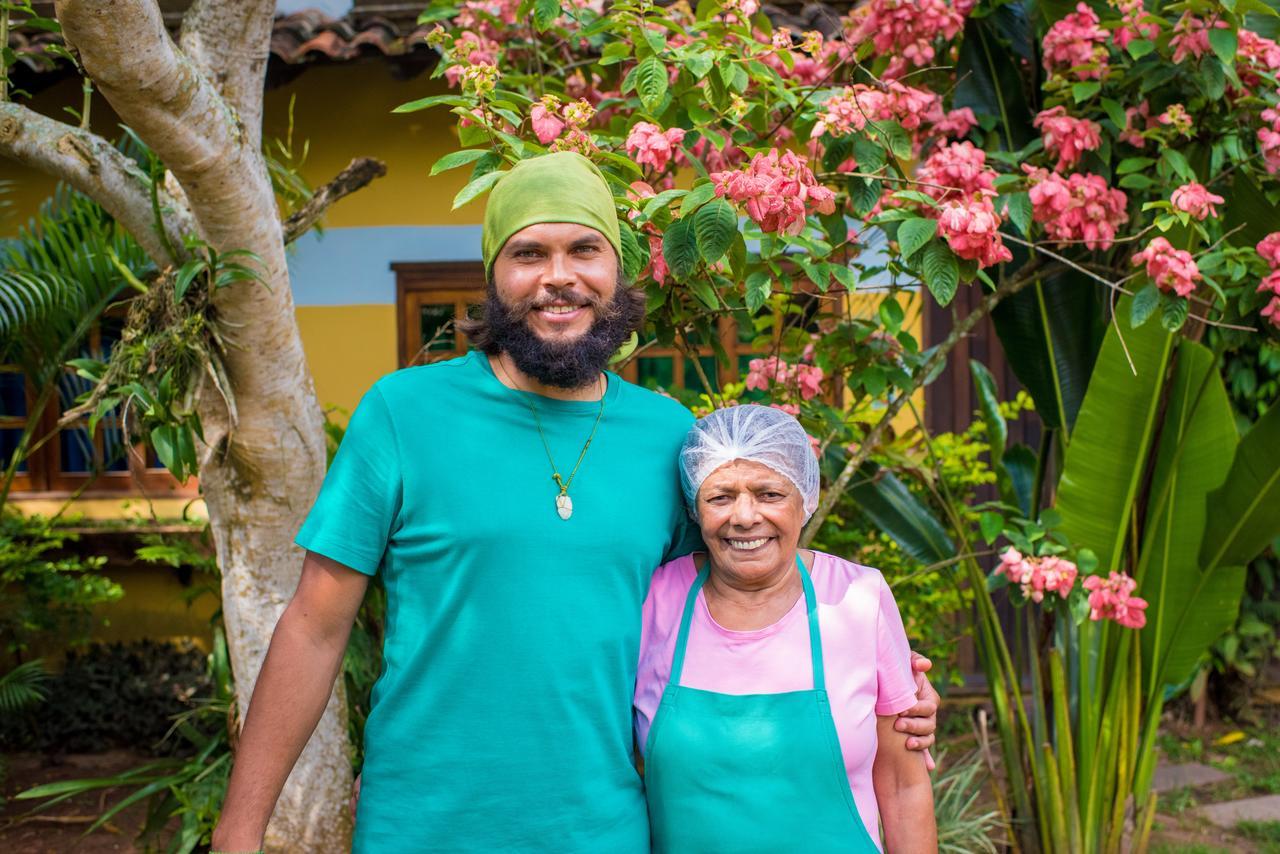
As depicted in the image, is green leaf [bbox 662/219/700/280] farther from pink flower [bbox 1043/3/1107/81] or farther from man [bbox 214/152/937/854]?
pink flower [bbox 1043/3/1107/81]

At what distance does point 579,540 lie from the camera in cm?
199

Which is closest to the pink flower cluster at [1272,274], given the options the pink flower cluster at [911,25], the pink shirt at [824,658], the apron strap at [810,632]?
the pink flower cluster at [911,25]

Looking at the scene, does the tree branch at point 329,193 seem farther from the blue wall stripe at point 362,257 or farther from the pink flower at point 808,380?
the blue wall stripe at point 362,257

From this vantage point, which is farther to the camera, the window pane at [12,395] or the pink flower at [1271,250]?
the window pane at [12,395]

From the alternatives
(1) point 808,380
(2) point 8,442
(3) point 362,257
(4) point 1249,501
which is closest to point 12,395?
(2) point 8,442

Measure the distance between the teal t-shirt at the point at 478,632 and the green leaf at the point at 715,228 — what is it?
63 centimetres

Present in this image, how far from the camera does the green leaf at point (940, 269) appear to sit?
262 cm

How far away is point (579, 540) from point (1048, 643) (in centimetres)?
247

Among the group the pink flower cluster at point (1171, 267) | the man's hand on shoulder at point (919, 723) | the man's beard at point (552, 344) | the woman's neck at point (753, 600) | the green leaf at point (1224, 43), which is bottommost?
the man's hand on shoulder at point (919, 723)

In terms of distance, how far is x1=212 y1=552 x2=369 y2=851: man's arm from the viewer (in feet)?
6.41

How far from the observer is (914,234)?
261 cm

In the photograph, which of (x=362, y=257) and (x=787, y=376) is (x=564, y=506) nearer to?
(x=787, y=376)

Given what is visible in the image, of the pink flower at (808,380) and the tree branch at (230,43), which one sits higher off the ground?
the tree branch at (230,43)

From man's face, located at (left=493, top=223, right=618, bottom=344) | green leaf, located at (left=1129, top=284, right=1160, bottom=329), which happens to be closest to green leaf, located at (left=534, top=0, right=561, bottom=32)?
man's face, located at (left=493, top=223, right=618, bottom=344)
